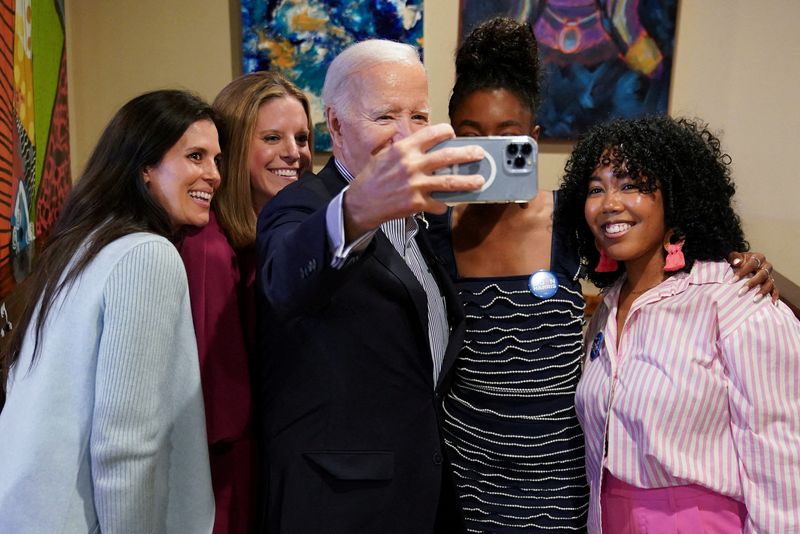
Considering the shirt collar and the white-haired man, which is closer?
the white-haired man

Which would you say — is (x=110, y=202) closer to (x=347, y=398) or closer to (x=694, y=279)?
(x=347, y=398)

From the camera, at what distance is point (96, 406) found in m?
1.11

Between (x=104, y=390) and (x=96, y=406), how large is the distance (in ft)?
0.11

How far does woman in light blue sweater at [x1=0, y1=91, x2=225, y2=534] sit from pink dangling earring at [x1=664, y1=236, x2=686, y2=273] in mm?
957

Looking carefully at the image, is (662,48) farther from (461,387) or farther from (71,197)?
(71,197)

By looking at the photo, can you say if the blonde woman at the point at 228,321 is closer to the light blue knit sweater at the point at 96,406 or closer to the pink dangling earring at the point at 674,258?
the light blue knit sweater at the point at 96,406

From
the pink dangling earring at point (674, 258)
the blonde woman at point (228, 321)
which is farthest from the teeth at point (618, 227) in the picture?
the blonde woman at point (228, 321)

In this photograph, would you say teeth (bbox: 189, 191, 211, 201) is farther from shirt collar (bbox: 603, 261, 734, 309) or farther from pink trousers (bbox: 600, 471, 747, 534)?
pink trousers (bbox: 600, 471, 747, 534)

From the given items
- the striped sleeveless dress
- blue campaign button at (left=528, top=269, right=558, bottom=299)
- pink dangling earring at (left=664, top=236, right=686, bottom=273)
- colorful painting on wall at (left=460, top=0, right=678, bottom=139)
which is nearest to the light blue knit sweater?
the striped sleeveless dress

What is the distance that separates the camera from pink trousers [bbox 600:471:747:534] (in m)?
1.25

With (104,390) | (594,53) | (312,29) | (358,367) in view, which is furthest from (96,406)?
(594,53)

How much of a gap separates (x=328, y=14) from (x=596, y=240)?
2158 millimetres

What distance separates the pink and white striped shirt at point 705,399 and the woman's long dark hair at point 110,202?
38.2 inches

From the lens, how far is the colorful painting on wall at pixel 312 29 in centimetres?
310
